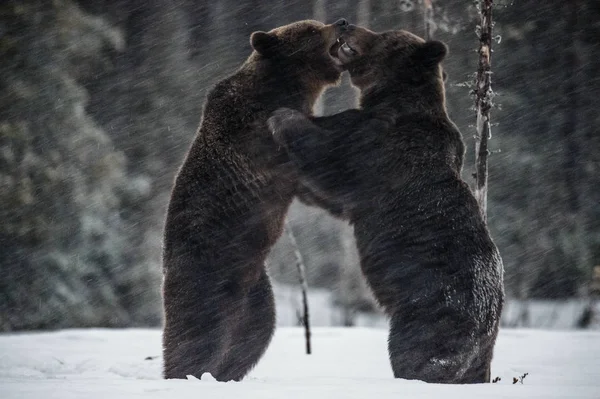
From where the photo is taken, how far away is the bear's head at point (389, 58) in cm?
445

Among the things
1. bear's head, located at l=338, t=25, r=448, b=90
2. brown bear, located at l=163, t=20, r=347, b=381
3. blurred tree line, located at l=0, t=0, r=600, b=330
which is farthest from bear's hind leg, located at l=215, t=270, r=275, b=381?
blurred tree line, located at l=0, t=0, r=600, b=330

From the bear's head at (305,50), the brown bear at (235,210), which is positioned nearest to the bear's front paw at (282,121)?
the brown bear at (235,210)

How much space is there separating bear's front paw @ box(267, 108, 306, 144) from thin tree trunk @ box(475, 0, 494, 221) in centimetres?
150

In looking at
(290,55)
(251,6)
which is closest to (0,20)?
(251,6)

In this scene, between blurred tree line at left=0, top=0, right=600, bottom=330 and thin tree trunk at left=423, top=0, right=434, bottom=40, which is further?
blurred tree line at left=0, top=0, right=600, bottom=330

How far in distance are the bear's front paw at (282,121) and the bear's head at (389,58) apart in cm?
73

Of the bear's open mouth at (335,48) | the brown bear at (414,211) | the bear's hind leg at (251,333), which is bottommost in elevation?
the bear's hind leg at (251,333)

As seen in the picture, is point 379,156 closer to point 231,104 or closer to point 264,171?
point 264,171

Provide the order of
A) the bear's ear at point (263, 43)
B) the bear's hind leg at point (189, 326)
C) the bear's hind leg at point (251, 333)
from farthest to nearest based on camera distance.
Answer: the bear's ear at point (263, 43), the bear's hind leg at point (251, 333), the bear's hind leg at point (189, 326)

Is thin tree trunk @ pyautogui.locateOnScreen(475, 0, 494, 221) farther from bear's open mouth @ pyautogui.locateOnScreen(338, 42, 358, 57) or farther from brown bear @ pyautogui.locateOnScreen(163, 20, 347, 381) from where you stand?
brown bear @ pyautogui.locateOnScreen(163, 20, 347, 381)

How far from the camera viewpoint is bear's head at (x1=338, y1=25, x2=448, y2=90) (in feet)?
14.6

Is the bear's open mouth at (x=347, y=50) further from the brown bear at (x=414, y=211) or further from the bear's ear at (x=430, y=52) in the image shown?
the bear's ear at (x=430, y=52)

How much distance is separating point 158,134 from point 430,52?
9.83 m

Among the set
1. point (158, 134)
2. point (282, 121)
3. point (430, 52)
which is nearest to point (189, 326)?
point (282, 121)
